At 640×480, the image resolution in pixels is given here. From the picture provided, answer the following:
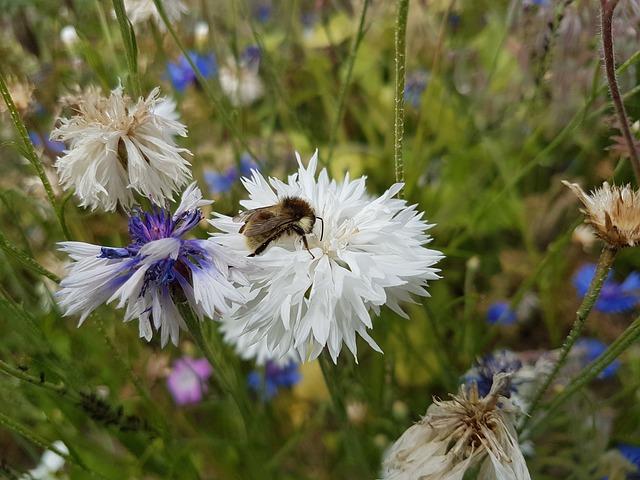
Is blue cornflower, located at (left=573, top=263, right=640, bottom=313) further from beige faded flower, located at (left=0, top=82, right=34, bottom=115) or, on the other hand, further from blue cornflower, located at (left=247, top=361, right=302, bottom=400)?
beige faded flower, located at (left=0, top=82, right=34, bottom=115)

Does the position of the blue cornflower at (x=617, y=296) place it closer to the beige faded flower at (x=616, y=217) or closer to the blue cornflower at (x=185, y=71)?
the beige faded flower at (x=616, y=217)

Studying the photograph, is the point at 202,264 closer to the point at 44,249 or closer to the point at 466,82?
the point at 44,249

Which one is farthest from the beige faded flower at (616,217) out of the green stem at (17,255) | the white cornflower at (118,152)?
the green stem at (17,255)

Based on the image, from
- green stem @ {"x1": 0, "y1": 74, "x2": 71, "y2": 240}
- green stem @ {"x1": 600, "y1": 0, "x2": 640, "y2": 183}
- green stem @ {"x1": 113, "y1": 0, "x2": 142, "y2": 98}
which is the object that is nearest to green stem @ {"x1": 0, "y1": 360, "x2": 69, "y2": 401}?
green stem @ {"x1": 0, "y1": 74, "x2": 71, "y2": 240}

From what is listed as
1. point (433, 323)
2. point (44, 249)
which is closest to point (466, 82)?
point (433, 323)

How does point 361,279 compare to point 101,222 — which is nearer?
point 361,279

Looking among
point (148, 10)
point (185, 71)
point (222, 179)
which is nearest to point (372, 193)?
point (222, 179)

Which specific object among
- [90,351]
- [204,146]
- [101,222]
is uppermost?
[204,146]
